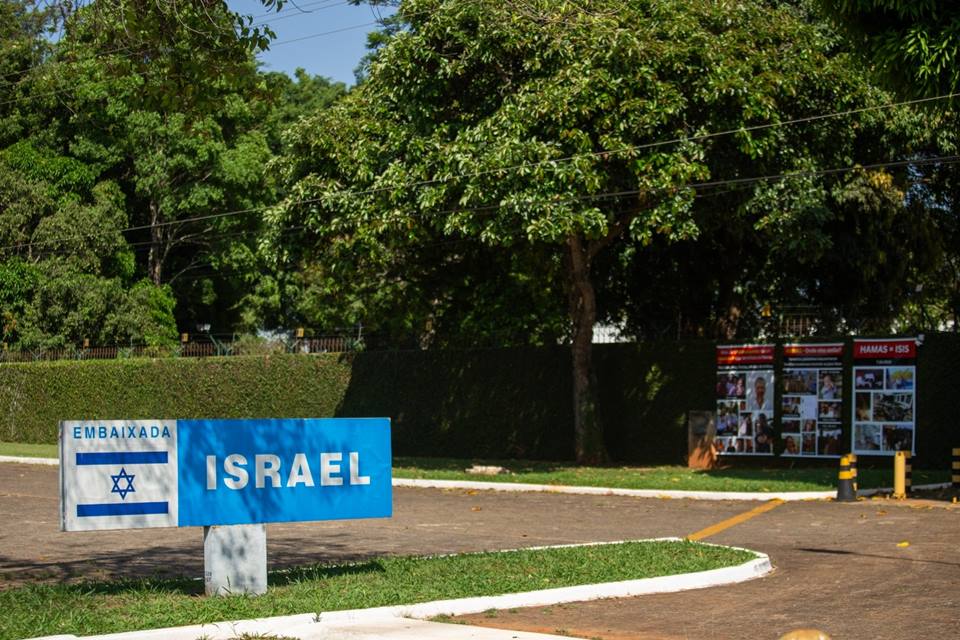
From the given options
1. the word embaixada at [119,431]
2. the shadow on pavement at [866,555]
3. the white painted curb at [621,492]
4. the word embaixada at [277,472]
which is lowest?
the white painted curb at [621,492]

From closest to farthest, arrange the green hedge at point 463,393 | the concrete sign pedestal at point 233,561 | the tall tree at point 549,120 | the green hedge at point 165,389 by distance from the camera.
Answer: the concrete sign pedestal at point 233,561 < the tall tree at point 549,120 < the green hedge at point 463,393 < the green hedge at point 165,389

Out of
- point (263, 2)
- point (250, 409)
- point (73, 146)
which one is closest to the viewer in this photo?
point (263, 2)

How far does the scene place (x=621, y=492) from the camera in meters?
21.1

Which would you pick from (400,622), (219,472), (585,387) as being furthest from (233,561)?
(585,387)

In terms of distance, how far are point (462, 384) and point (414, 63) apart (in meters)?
9.87

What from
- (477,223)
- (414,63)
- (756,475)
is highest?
(414,63)

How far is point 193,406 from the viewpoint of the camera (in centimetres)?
3791

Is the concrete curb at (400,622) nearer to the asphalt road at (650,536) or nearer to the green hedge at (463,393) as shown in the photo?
the asphalt road at (650,536)

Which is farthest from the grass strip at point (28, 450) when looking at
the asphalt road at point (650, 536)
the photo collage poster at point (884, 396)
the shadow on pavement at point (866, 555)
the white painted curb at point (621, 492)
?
the shadow on pavement at point (866, 555)

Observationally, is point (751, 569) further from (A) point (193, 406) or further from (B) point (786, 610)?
(A) point (193, 406)

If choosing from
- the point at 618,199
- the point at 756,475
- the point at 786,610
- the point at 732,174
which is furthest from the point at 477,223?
the point at 786,610

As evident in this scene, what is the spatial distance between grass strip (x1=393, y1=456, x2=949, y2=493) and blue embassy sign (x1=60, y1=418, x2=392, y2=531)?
454 inches

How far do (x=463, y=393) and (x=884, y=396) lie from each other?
11219mm

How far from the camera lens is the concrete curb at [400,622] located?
8125mm
